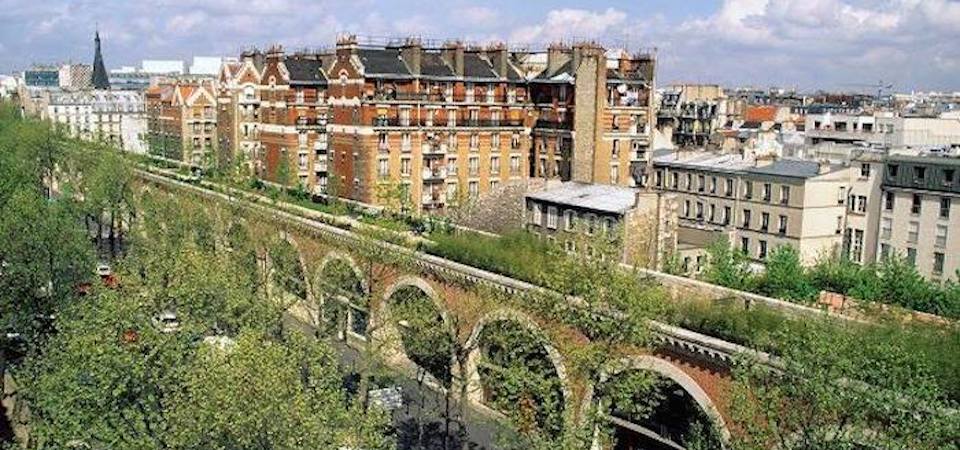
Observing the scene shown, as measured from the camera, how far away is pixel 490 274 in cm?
3734

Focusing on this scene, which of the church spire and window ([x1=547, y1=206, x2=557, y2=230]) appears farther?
the church spire

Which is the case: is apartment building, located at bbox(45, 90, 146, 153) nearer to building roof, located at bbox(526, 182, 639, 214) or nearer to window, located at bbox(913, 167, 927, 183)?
building roof, located at bbox(526, 182, 639, 214)

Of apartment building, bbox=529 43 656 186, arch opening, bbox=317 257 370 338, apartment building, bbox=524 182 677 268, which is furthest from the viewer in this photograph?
apartment building, bbox=529 43 656 186

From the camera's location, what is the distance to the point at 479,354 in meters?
39.8

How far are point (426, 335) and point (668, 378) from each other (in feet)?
32.9

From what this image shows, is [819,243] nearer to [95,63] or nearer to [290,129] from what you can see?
[290,129]

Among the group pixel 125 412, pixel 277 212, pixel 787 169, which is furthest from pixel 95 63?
pixel 125 412

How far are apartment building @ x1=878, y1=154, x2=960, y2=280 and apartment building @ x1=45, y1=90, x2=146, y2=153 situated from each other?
86.8m

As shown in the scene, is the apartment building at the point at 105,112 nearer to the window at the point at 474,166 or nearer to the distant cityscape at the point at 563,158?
the distant cityscape at the point at 563,158

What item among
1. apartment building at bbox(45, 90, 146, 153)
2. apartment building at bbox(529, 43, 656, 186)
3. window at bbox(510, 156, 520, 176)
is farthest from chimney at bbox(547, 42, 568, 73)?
apartment building at bbox(45, 90, 146, 153)

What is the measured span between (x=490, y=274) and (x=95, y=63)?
138175 mm

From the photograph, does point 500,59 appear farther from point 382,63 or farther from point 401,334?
point 401,334

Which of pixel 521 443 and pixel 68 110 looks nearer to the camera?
pixel 521 443

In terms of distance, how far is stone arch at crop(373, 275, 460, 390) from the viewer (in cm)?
3709
